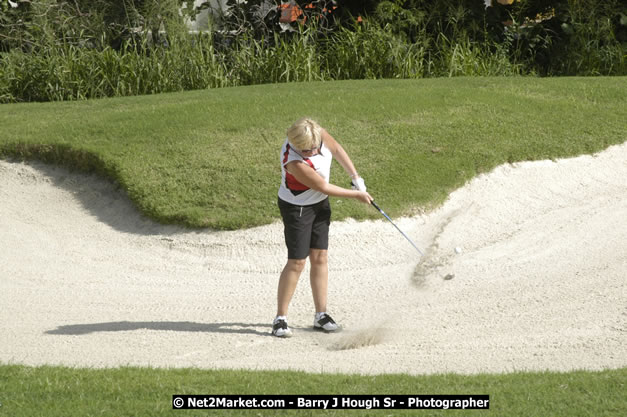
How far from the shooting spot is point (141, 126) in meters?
10.9

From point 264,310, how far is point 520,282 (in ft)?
8.34

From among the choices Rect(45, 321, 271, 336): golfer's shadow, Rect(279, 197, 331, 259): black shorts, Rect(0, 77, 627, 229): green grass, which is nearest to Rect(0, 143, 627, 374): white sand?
Rect(45, 321, 271, 336): golfer's shadow

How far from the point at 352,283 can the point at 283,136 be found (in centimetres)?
330

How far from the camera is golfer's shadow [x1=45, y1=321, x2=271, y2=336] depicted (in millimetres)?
6582

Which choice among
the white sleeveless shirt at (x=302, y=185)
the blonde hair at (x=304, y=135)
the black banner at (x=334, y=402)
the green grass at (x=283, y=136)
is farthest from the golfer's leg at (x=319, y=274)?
Result: the green grass at (x=283, y=136)

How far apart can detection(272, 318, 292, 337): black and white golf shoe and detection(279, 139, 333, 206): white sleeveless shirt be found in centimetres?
105

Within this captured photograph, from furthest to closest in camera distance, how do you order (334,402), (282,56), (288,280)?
(282,56) < (288,280) < (334,402)

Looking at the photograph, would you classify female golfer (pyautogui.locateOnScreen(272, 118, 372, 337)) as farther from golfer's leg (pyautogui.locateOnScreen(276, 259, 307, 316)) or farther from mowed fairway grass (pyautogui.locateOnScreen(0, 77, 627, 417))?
mowed fairway grass (pyautogui.locateOnScreen(0, 77, 627, 417))

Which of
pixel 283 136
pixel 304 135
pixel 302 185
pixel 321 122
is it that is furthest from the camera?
pixel 321 122

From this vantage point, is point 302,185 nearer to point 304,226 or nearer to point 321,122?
point 304,226

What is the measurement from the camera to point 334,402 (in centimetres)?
443

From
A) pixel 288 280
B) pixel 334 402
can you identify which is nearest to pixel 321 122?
pixel 288 280

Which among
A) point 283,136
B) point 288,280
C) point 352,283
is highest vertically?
point 283,136

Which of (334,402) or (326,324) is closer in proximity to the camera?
(334,402)
